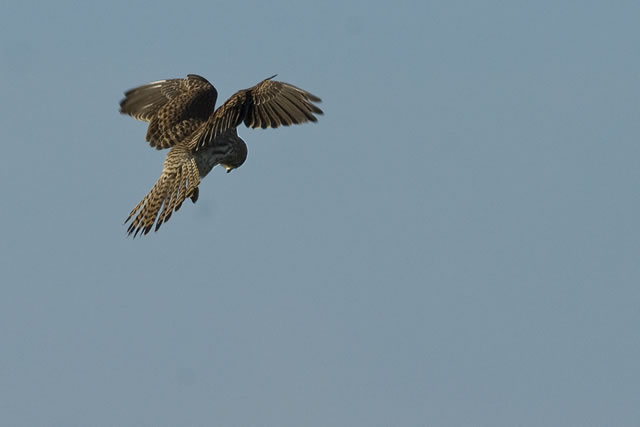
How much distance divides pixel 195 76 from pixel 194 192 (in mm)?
3009

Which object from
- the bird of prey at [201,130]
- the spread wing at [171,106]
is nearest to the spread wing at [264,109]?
the bird of prey at [201,130]

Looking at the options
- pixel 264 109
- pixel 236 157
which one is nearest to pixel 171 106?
pixel 236 157

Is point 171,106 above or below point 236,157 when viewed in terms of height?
above

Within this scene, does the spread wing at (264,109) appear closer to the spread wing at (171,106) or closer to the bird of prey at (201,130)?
the bird of prey at (201,130)

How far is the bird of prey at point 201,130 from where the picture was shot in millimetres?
19855

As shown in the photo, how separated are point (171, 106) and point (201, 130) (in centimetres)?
168

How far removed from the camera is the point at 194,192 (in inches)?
824

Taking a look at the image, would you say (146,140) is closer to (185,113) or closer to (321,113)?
(185,113)

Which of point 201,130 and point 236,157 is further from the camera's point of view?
point 236,157

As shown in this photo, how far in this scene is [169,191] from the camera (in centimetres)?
2016

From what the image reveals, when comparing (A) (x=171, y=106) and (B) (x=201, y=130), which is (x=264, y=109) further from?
(A) (x=171, y=106)

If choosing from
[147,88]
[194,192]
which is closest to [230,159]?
[194,192]

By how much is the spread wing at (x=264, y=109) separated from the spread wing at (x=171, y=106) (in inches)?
53.8

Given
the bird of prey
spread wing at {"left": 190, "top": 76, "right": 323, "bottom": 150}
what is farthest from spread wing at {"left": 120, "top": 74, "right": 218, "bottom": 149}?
spread wing at {"left": 190, "top": 76, "right": 323, "bottom": 150}
